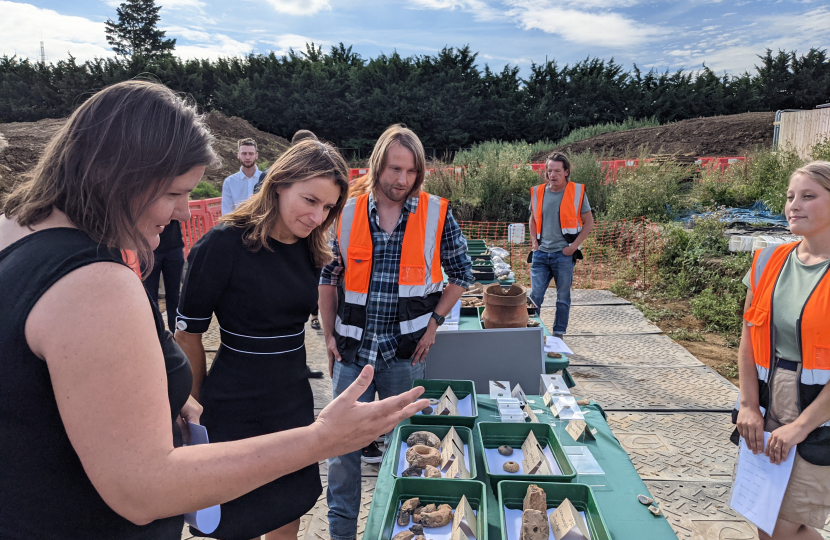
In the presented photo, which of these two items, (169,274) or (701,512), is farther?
(169,274)

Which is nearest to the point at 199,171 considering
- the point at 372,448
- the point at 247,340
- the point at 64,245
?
the point at 64,245

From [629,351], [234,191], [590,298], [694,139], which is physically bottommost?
[629,351]

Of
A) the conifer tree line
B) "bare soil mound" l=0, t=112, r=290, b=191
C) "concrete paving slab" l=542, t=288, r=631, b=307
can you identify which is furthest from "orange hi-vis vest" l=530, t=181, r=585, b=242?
the conifer tree line

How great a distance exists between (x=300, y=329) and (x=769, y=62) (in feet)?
141

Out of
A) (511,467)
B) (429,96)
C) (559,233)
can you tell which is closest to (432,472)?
(511,467)

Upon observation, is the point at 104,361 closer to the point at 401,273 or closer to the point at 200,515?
the point at 200,515

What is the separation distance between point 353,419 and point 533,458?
3.65 ft

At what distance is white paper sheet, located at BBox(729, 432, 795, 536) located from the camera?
188 centimetres

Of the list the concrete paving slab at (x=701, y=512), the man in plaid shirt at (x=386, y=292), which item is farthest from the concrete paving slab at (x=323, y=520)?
the concrete paving slab at (x=701, y=512)

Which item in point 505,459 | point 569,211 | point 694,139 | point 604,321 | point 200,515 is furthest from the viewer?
point 694,139

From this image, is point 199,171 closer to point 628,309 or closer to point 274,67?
point 628,309

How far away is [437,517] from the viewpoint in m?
1.50

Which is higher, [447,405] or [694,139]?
[694,139]

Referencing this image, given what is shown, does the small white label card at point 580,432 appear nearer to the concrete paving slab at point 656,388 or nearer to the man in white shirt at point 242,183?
the concrete paving slab at point 656,388
